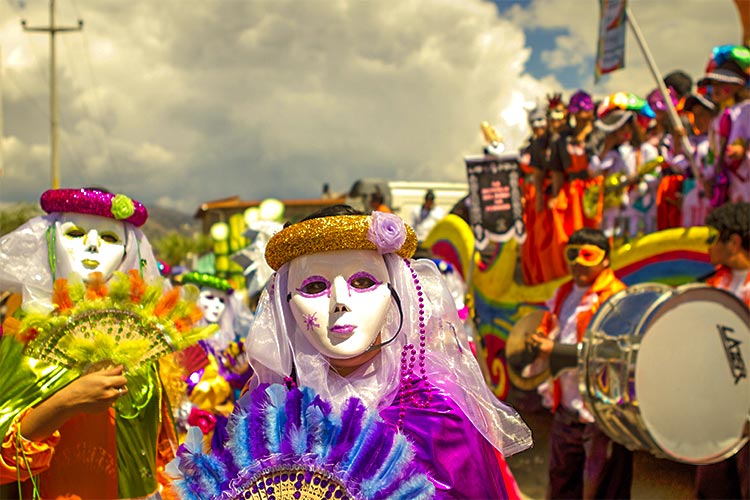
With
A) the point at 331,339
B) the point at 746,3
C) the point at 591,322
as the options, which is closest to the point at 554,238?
the point at 746,3

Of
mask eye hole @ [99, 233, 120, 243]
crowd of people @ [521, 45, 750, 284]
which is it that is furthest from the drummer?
mask eye hole @ [99, 233, 120, 243]

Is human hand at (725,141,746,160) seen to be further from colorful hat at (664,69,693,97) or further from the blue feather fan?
the blue feather fan

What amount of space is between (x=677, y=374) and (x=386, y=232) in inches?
89.5

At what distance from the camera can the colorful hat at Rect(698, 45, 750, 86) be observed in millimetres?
5824

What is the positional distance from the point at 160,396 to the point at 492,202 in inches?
222

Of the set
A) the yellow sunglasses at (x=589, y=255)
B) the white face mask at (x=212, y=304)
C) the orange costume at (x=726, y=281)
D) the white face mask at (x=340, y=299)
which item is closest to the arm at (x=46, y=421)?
the white face mask at (x=340, y=299)

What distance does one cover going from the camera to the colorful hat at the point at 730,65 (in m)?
5.82

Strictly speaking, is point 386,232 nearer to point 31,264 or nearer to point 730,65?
point 31,264

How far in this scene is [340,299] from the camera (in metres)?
2.17

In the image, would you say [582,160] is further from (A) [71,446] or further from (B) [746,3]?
(A) [71,446]

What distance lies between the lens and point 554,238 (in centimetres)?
796

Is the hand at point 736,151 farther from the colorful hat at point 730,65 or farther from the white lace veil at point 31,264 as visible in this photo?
the white lace veil at point 31,264

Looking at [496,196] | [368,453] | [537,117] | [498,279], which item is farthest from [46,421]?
[498,279]

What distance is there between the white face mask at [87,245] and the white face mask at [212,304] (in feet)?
10.6
